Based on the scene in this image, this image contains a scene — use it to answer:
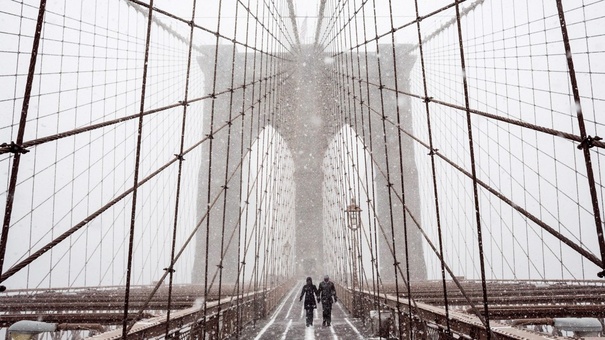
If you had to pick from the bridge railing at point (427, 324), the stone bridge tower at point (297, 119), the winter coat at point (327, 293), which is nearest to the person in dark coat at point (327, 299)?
the winter coat at point (327, 293)

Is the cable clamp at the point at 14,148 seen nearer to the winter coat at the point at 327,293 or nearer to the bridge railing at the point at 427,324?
the bridge railing at the point at 427,324

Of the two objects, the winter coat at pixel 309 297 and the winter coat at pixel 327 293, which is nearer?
the winter coat at pixel 309 297

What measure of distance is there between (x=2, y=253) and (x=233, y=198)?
16.5 meters

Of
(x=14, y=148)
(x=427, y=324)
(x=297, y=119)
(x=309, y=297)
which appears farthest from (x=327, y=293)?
(x=297, y=119)

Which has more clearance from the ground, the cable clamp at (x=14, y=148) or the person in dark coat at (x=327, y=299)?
the cable clamp at (x=14, y=148)

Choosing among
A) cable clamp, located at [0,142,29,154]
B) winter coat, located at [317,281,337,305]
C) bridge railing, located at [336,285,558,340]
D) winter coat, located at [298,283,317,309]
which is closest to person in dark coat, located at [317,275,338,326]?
winter coat, located at [317,281,337,305]

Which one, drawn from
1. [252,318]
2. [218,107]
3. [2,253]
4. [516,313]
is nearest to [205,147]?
[218,107]

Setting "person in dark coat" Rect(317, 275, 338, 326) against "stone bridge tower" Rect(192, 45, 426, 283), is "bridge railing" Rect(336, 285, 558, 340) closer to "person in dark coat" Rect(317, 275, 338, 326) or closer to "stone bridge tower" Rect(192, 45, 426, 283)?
"person in dark coat" Rect(317, 275, 338, 326)

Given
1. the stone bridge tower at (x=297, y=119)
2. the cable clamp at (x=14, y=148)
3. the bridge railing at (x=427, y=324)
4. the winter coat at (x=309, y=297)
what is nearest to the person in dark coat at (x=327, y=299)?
the winter coat at (x=309, y=297)

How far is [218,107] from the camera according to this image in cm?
1894

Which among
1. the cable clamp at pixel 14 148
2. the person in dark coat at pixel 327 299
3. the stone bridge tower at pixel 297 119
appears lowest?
the person in dark coat at pixel 327 299

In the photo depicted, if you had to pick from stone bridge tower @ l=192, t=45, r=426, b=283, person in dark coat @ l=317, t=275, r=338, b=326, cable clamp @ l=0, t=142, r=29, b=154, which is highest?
stone bridge tower @ l=192, t=45, r=426, b=283

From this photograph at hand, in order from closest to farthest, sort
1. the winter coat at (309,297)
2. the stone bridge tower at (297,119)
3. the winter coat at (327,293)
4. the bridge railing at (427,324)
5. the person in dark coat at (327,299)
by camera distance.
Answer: the bridge railing at (427,324) < the person in dark coat at (327,299) < the winter coat at (309,297) < the winter coat at (327,293) < the stone bridge tower at (297,119)

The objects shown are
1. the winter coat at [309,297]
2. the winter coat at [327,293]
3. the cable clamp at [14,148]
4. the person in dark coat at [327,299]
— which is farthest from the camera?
the winter coat at [327,293]
